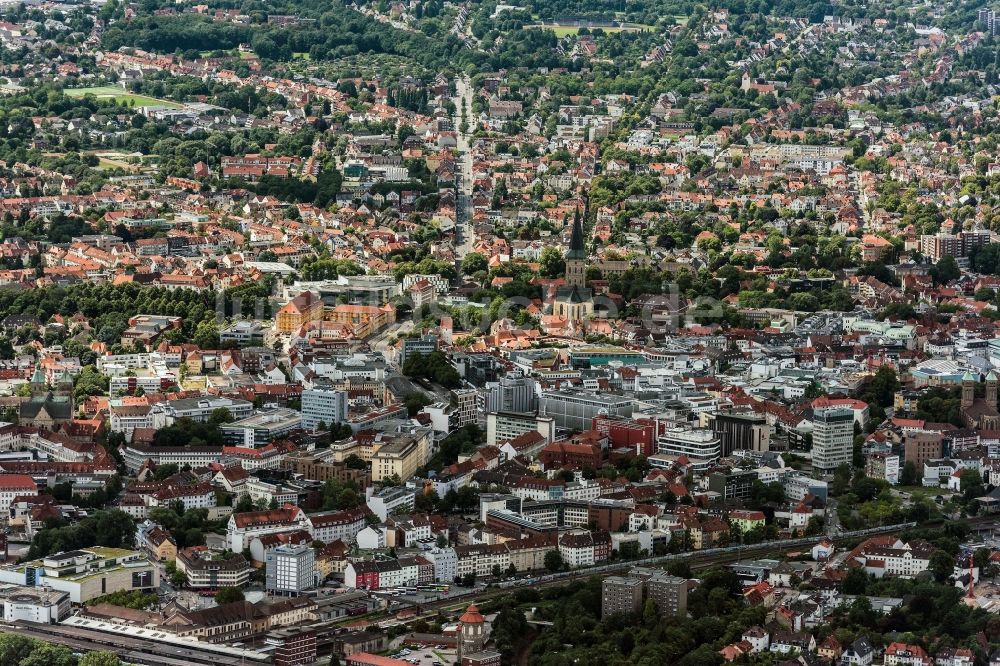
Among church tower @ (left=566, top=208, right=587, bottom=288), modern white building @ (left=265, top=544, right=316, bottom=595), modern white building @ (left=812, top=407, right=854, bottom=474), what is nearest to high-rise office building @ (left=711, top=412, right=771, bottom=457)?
modern white building @ (left=812, top=407, right=854, bottom=474)

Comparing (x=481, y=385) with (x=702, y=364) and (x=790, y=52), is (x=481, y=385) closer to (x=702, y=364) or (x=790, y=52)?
(x=702, y=364)

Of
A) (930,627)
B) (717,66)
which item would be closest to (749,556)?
(930,627)

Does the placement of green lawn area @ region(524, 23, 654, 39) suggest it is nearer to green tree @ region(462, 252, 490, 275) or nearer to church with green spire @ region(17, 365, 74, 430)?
green tree @ region(462, 252, 490, 275)

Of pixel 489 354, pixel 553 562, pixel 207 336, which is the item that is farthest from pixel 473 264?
pixel 553 562

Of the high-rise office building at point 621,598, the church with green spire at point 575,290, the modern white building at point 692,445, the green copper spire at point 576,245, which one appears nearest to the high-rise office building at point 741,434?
the modern white building at point 692,445

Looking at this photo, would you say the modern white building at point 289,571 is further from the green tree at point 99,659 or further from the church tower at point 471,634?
the green tree at point 99,659

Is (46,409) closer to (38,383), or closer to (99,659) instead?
Answer: (38,383)
